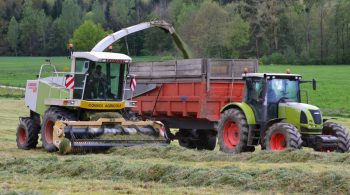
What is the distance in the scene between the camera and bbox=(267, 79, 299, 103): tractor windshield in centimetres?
1590

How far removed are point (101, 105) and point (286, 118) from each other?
4.76 metres

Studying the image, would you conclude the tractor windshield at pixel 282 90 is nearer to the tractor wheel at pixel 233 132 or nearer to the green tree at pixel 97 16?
the tractor wheel at pixel 233 132

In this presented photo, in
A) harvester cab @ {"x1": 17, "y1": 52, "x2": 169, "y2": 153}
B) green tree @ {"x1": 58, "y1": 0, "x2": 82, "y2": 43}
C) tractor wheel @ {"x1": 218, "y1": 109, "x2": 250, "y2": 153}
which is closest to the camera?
tractor wheel @ {"x1": 218, "y1": 109, "x2": 250, "y2": 153}

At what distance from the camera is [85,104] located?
1755 centimetres

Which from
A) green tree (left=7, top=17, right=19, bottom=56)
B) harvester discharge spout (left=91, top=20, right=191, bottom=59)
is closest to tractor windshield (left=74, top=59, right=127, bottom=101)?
harvester discharge spout (left=91, top=20, right=191, bottom=59)

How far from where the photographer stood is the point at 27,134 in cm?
1859

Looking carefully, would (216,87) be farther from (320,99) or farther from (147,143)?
(320,99)

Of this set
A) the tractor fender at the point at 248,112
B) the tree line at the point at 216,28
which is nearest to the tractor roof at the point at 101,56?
the tractor fender at the point at 248,112

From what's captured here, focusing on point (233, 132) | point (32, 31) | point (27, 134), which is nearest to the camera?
point (233, 132)

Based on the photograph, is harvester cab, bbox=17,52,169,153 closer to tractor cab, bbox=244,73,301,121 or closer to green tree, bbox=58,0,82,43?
tractor cab, bbox=244,73,301,121

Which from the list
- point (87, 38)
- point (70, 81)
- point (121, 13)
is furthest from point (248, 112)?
point (121, 13)

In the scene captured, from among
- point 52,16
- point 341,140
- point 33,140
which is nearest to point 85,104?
point 33,140

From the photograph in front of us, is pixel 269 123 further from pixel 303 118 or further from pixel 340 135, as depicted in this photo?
pixel 340 135

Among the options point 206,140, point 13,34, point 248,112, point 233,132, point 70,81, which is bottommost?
point 206,140
